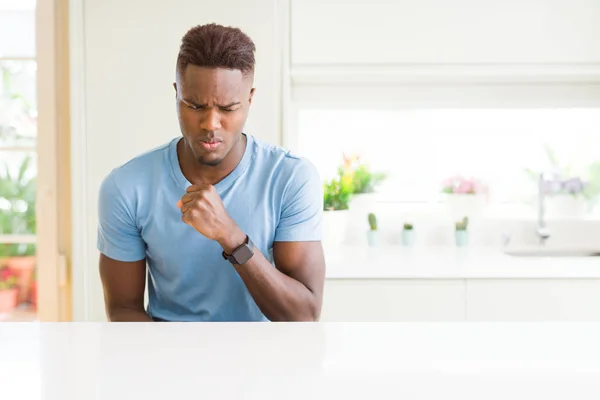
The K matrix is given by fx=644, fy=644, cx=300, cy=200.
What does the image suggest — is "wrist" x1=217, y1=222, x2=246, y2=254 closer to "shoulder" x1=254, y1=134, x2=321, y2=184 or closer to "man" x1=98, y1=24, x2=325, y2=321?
"man" x1=98, y1=24, x2=325, y2=321

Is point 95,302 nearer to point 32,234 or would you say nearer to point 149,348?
point 32,234

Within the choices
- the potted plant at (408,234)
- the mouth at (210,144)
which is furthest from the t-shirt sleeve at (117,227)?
the potted plant at (408,234)

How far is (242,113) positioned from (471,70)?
1431mm

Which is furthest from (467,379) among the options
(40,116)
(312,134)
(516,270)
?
(312,134)

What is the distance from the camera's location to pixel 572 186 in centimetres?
304

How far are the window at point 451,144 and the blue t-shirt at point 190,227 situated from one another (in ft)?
5.18

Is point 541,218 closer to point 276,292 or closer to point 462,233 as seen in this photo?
point 462,233

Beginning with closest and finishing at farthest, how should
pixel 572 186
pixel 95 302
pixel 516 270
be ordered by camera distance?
pixel 516 270 < pixel 95 302 < pixel 572 186

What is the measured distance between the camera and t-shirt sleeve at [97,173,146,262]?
4.73 ft

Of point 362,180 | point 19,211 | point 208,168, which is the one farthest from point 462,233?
point 19,211

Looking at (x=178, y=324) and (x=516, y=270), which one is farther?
(x=516, y=270)

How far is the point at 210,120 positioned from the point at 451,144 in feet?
6.42

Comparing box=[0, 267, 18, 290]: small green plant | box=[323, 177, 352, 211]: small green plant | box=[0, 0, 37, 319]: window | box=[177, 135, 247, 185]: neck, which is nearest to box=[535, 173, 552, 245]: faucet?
box=[323, 177, 352, 211]: small green plant

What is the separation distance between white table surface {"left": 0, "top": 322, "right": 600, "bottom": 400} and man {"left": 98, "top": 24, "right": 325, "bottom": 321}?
1.18ft
